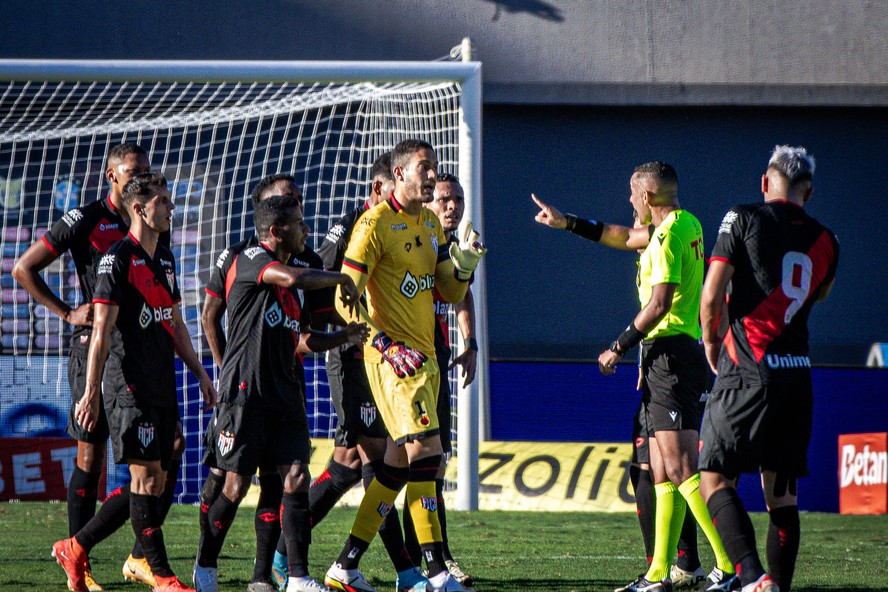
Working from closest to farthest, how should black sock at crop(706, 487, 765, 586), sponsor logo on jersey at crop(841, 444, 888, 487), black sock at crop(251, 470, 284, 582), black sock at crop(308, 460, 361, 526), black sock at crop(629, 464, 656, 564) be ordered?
black sock at crop(706, 487, 765, 586)
black sock at crop(251, 470, 284, 582)
black sock at crop(308, 460, 361, 526)
black sock at crop(629, 464, 656, 564)
sponsor logo on jersey at crop(841, 444, 888, 487)

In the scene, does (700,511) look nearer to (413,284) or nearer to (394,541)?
(394,541)

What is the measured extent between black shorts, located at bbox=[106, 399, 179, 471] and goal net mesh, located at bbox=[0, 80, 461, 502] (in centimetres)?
459

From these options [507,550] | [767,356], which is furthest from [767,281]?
[507,550]

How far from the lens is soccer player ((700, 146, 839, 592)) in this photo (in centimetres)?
506

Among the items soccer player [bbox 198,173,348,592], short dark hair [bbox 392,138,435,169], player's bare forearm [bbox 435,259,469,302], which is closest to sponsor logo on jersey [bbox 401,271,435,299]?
player's bare forearm [bbox 435,259,469,302]

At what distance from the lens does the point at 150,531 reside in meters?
5.45

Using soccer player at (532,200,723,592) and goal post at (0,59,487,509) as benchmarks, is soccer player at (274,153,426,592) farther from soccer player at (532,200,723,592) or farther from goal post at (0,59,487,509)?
goal post at (0,59,487,509)

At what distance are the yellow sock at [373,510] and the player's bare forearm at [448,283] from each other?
42.3 inches

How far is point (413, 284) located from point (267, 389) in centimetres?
95

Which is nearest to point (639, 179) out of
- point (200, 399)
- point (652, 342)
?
point (652, 342)

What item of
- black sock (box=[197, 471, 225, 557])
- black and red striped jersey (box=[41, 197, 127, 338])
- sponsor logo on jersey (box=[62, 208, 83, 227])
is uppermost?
sponsor logo on jersey (box=[62, 208, 83, 227])

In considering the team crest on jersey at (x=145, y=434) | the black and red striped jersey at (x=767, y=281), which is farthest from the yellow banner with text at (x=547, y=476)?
the black and red striped jersey at (x=767, y=281)

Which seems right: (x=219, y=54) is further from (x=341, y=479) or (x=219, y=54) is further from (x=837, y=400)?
(x=341, y=479)

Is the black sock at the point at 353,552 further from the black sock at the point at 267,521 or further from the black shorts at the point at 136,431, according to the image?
the black shorts at the point at 136,431
